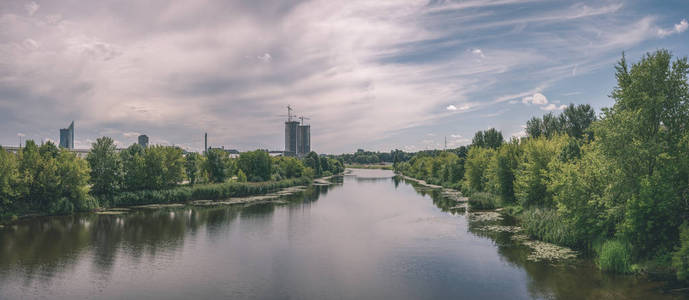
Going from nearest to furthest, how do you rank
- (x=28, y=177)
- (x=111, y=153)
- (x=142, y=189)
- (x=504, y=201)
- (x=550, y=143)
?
1. (x=550, y=143)
2. (x=28, y=177)
3. (x=504, y=201)
4. (x=111, y=153)
5. (x=142, y=189)

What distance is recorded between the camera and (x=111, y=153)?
150 ft

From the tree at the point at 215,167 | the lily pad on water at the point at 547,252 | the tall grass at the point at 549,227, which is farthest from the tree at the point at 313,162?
the lily pad on water at the point at 547,252

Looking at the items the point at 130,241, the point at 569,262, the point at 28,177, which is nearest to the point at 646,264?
the point at 569,262

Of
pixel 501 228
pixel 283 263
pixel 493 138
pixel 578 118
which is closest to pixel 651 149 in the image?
pixel 501 228

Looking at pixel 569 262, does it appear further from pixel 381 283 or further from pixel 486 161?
pixel 486 161

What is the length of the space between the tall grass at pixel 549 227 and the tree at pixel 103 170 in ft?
142

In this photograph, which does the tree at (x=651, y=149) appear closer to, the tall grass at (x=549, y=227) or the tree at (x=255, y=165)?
the tall grass at (x=549, y=227)

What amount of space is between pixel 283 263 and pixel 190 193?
34102 millimetres

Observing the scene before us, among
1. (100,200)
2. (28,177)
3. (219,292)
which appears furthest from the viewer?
(100,200)

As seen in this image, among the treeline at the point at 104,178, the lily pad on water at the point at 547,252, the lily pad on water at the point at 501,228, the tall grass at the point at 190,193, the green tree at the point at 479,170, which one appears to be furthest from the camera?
the green tree at the point at 479,170

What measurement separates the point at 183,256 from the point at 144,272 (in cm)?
340

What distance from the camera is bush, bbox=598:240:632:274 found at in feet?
58.1

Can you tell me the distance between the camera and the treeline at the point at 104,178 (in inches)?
1405

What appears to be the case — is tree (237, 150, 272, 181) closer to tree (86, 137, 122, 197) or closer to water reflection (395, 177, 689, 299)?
tree (86, 137, 122, 197)
